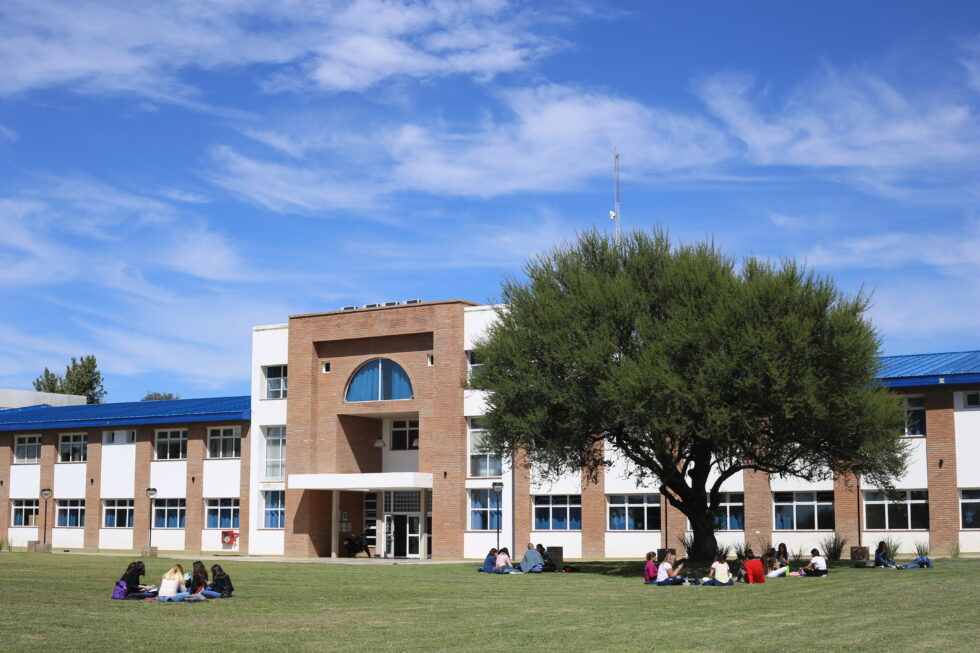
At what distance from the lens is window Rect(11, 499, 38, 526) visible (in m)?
67.2

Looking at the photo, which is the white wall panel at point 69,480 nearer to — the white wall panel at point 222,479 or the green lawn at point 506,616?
the white wall panel at point 222,479

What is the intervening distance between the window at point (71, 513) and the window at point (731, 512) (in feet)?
121

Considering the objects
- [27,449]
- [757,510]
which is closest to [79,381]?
[27,449]

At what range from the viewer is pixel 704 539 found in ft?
126

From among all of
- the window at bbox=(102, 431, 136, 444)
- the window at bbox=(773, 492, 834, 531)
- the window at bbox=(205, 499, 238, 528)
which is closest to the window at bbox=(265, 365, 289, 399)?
the window at bbox=(205, 499, 238, 528)

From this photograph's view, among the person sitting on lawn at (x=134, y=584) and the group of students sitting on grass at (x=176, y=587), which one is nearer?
the group of students sitting on grass at (x=176, y=587)

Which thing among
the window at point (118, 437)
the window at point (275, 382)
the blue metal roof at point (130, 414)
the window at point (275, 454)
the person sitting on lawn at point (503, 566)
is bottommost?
the person sitting on lawn at point (503, 566)

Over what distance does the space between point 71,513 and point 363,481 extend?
22262mm

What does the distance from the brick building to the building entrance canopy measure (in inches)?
2.9

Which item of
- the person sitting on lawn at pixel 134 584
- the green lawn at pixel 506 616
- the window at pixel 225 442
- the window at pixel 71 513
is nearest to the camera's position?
the green lawn at pixel 506 616

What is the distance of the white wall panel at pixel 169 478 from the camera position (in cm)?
6216

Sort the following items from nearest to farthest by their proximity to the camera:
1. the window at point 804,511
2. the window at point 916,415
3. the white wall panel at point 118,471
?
1. the window at point 916,415
2. the window at point 804,511
3. the white wall panel at point 118,471

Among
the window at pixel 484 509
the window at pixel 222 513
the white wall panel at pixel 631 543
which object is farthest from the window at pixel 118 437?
the white wall panel at pixel 631 543

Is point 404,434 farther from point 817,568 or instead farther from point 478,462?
point 817,568
